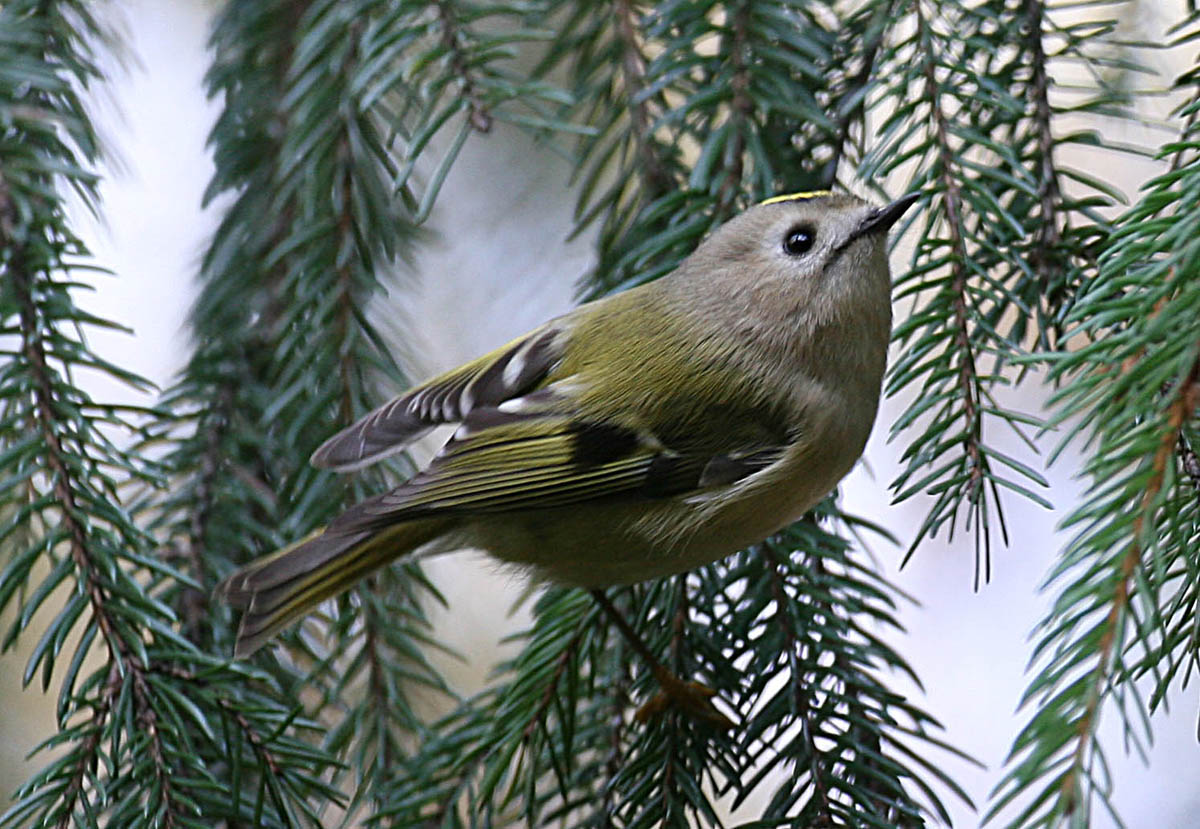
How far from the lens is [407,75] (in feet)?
2.47

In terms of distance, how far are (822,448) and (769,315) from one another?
0.44 ft

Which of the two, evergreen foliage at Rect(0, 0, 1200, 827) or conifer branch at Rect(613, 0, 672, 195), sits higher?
conifer branch at Rect(613, 0, 672, 195)

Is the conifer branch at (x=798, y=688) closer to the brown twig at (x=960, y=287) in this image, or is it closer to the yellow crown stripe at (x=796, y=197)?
the brown twig at (x=960, y=287)

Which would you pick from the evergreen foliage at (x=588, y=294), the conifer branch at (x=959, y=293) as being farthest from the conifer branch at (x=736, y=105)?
the conifer branch at (x=959, y=293)

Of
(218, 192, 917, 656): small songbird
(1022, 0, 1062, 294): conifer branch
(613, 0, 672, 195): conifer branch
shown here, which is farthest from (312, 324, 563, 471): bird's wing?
(1022, 0, 1062, 294): conifer branch

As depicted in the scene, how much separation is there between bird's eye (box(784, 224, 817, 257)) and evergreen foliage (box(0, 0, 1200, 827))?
5cm

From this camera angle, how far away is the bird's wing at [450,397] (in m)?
0.88

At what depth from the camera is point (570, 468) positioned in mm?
→ 882

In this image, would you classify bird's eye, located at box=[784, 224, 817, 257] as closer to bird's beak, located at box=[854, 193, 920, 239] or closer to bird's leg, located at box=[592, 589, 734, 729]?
bird's beak, located at box=[854, 193, 920, 239]

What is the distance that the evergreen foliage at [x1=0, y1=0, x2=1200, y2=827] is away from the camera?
577mm

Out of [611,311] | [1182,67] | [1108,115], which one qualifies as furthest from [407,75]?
[1182,67]

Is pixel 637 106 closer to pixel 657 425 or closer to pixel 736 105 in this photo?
pixel 736 105

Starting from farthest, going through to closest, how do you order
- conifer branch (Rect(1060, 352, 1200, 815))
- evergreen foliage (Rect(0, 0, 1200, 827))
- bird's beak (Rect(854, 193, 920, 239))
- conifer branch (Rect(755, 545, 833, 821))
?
bird's beak (Rect(854, 193, 920, 239)) → conifer branch (Rect(755, 545, 833, 821)) → evergreen foliage (Rect(0, 0, 1200, 827)) → conifer branch (Rect(1060, 352, 1200, 815))

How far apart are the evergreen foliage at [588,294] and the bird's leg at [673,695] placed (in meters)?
0.01
